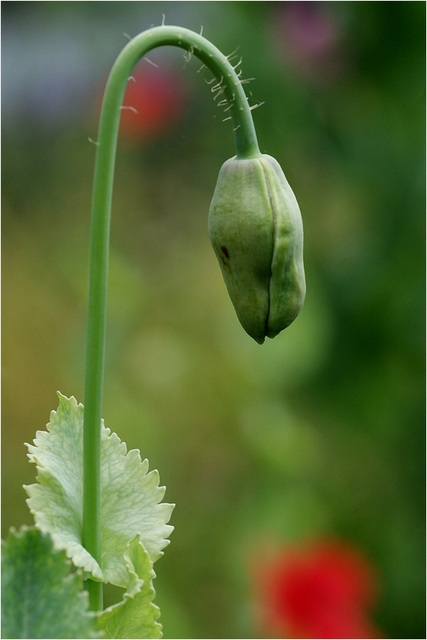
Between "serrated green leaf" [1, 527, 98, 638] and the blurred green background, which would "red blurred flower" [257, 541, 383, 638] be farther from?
"serrated green leaf" [1, 527, 98, 638]

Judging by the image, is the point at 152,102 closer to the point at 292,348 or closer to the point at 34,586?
the point at 292,348

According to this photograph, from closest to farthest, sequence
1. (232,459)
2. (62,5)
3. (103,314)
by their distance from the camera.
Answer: (103,314) → (232,459) → (62,5)

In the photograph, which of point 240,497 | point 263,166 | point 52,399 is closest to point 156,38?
point 263,166

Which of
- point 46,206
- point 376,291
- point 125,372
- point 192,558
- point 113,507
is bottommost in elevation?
point 113,507

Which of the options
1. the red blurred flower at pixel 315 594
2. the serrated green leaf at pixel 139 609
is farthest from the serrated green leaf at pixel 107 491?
the red blurred flower at pixel 315 594

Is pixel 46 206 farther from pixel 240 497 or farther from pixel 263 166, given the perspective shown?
pixel 263 166

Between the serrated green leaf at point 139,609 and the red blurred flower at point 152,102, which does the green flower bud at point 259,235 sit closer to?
the serrated green leaf at point 139,609
